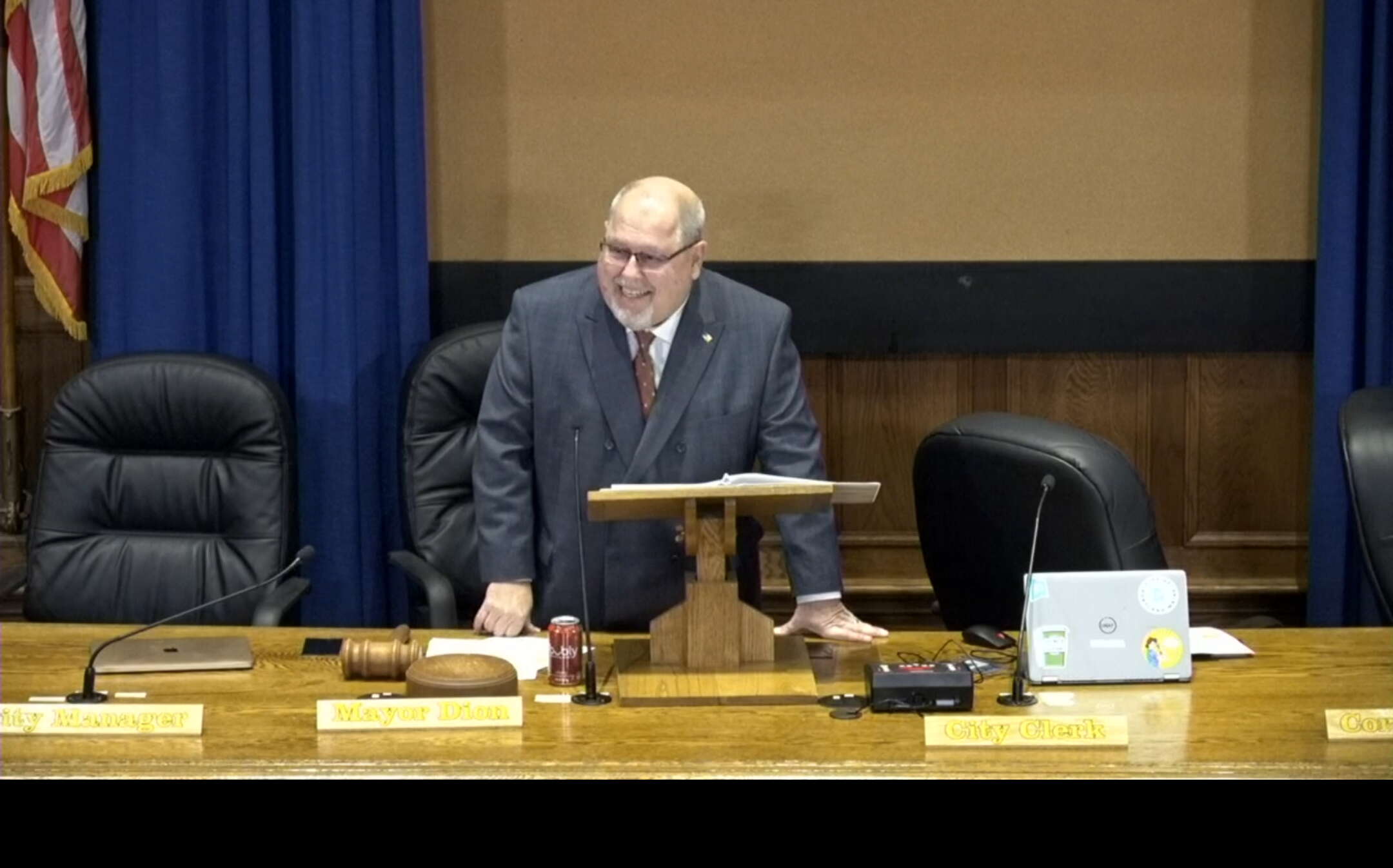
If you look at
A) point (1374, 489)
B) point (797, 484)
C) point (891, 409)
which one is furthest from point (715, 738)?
point (891, 409)

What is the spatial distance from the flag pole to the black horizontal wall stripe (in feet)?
3.61

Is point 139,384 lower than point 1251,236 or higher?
lower

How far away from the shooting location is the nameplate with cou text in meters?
2.75

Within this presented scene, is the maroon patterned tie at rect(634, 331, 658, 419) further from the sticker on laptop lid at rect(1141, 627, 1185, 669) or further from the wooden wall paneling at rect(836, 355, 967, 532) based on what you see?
the wooden wall paneling at rect(836, 355, 967, 532)

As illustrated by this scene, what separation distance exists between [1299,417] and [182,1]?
3.08 meters

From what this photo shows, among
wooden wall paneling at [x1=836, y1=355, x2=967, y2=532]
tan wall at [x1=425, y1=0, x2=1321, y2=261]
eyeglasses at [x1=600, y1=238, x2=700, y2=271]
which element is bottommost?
wooden wall paneling at [x1=836, y1=355, x2=967, y2=532]

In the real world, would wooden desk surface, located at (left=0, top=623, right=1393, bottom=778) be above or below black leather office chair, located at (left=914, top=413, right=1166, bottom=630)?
below

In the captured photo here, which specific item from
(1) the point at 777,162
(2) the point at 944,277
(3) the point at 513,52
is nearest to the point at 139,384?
(3) the point at 513,52

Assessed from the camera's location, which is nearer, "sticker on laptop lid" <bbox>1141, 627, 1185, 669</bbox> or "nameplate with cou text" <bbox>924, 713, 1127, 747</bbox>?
"nameplate with cou text" <bbox>924, 713, 1127, 747</bbox>

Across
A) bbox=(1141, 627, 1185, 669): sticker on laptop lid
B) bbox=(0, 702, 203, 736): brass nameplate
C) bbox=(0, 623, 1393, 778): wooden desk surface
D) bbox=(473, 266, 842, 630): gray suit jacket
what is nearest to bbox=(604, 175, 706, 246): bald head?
bbox=(473, 266, 842, 630): gray suit jacket

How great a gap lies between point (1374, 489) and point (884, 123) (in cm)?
167

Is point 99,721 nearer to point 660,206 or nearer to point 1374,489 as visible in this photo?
point 660,206

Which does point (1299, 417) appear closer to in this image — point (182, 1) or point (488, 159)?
point (488, 159)
